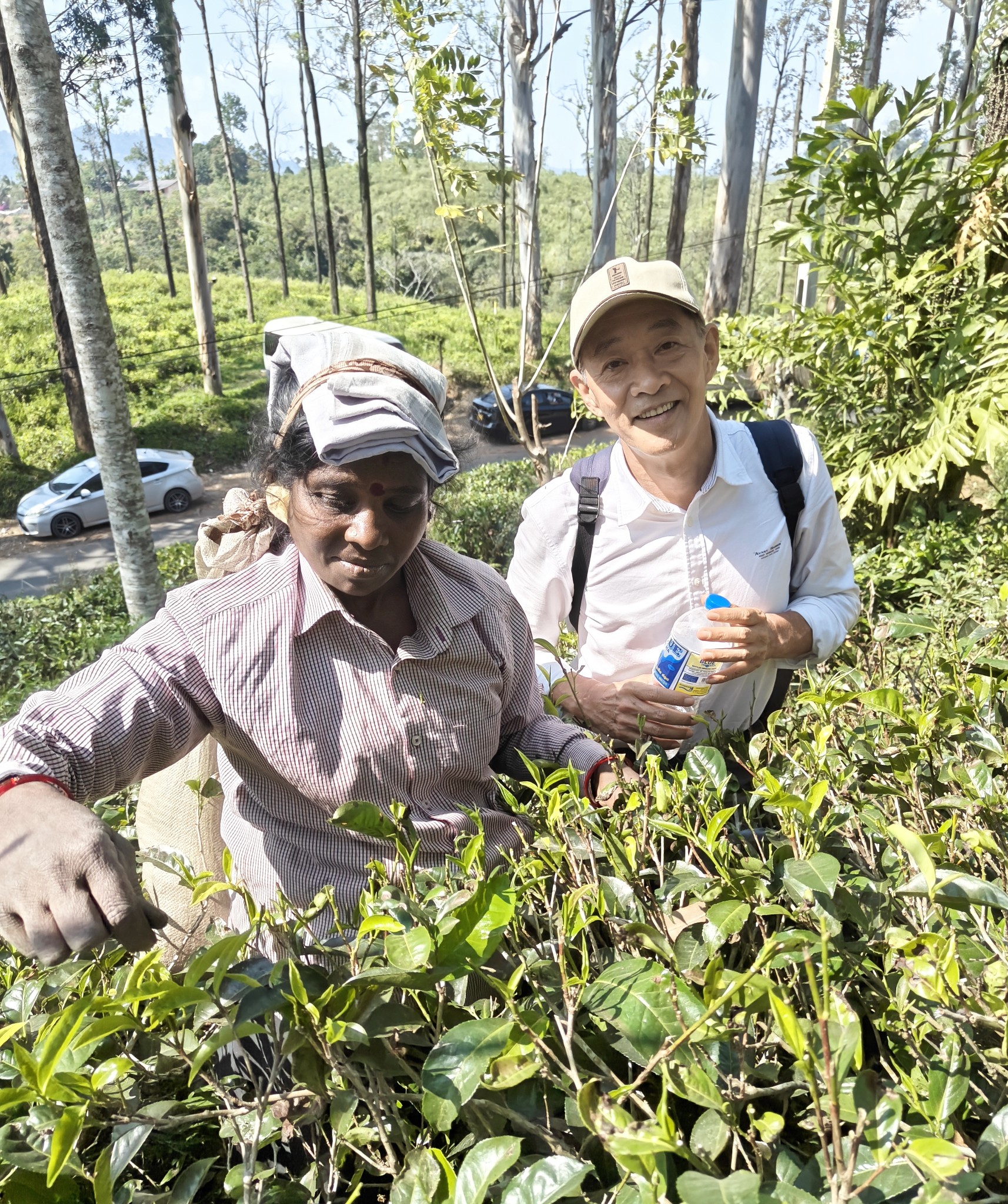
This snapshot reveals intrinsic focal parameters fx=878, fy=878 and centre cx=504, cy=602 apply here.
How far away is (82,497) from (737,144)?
1254 centimetres

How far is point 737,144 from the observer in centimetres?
1365

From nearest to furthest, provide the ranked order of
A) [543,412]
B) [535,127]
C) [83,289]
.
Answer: [83,289]
[535,127]
[543,412]

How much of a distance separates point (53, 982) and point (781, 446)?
193cm

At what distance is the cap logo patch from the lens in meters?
2.06

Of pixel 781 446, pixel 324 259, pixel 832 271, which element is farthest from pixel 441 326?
pixel 781 446

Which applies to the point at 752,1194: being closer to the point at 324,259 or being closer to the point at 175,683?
the point at 175,683

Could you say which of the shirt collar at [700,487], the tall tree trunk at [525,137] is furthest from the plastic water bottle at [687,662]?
the tall tree trunk at [525,137]

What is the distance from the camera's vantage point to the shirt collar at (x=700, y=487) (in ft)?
7.11

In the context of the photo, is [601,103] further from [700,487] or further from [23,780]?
[23,780]

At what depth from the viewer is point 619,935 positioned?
1.05 metres

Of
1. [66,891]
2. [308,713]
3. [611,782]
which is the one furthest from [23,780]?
[611,782]

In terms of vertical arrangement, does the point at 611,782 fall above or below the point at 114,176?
above

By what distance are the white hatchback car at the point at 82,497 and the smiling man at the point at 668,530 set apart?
14.8m

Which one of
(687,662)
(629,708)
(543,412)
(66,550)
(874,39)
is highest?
(874,39)
